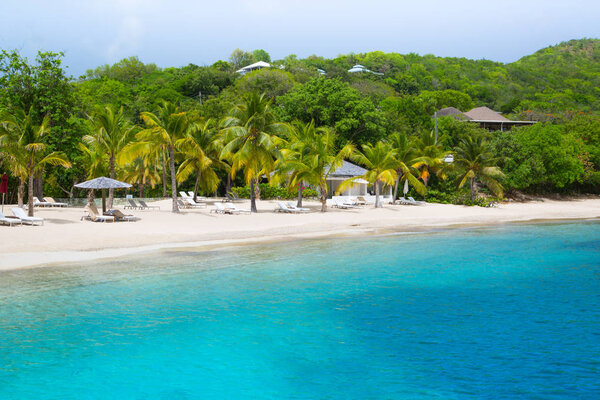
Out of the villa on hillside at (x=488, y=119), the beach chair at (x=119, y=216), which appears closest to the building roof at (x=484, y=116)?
the villa on hillside at (x=488, y=119)

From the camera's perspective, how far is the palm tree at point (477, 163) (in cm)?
3762

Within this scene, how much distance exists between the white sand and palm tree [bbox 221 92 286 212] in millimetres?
3061

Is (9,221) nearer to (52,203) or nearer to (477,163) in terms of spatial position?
(52,203)

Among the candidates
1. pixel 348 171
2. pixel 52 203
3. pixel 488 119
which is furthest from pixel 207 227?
pixel 488 119

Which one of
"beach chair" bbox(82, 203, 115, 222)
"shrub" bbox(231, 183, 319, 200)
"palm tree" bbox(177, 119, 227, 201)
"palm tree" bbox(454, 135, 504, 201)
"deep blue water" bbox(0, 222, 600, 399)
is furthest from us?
"shrub" bbox(231, 183, 319, 200)

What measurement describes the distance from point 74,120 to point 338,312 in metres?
26.2

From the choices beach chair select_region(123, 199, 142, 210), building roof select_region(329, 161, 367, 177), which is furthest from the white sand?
building roof select_region(329, 161, 367, 177)

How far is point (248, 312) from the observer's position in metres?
11.5

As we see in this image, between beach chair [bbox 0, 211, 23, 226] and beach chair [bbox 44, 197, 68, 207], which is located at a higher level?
beach chair [bbox 44, 197, 68, 207]

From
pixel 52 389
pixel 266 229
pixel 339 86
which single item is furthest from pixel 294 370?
pixel 339 86

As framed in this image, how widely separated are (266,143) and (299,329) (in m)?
18.6

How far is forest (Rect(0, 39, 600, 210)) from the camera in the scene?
92.3 feet

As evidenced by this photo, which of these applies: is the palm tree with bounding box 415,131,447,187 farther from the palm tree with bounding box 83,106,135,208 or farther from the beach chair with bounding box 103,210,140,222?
the beach chair with bounding box 103,210,140,222

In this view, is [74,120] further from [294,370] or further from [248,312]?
[294,370]
